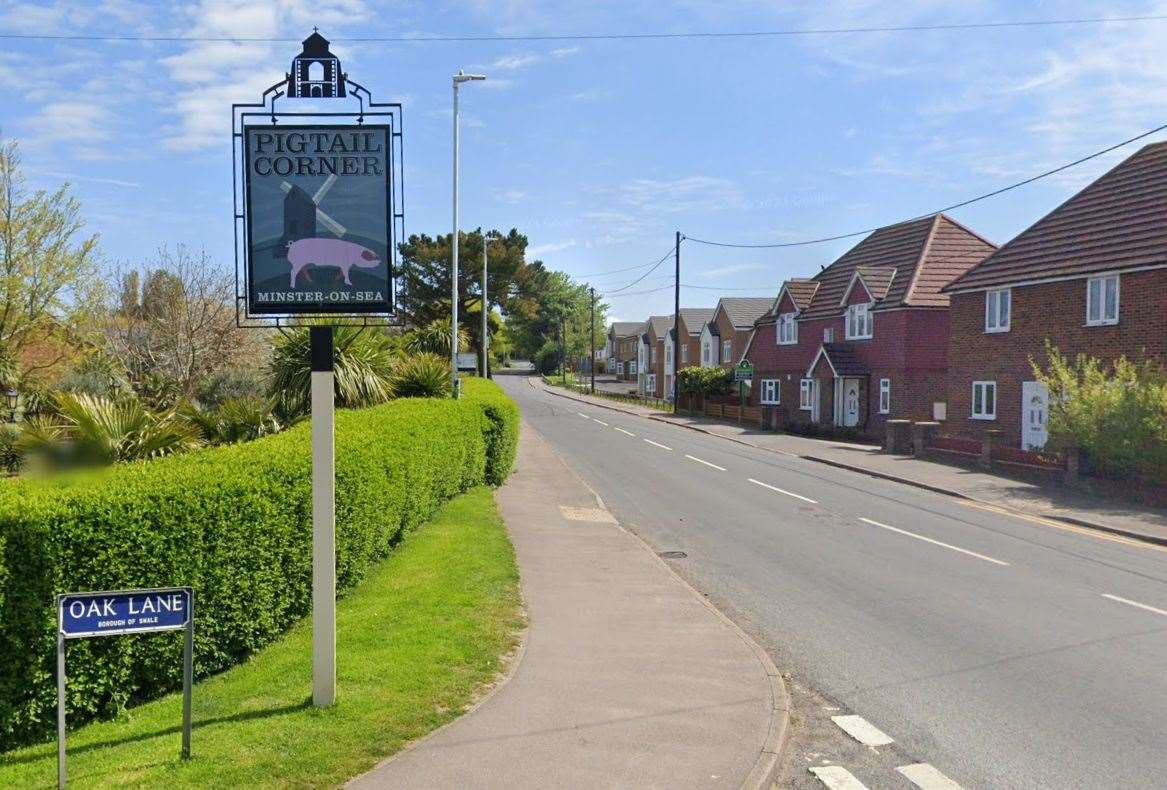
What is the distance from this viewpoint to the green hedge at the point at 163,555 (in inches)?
239

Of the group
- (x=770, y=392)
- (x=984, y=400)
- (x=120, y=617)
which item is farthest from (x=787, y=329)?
(x=120, y=617)

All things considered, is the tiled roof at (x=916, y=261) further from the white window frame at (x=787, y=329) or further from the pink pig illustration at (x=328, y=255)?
the pink pig illustration at (x=328, y=255)

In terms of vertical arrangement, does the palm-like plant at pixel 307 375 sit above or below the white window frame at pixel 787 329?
below

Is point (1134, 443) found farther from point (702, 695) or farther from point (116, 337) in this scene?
point (116, 337)

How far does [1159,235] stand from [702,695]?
24.4 meters

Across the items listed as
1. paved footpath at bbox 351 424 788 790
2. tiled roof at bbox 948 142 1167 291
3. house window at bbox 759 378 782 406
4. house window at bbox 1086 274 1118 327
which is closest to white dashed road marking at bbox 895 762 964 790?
paved footpath at bbox 351 424 788 790

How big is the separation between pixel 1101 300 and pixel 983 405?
237 inches

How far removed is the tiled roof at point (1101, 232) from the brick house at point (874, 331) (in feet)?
19.0

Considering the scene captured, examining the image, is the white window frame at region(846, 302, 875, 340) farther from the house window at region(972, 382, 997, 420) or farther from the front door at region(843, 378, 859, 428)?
the house window at region(972, 382, 997, 420)

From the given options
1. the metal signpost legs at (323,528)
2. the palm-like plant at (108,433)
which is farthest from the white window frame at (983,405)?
the metal signpost legs at (323,528)

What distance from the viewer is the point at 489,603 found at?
→ 995 centimetres

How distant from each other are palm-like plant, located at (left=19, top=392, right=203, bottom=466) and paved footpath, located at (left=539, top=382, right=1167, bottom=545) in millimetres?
15548

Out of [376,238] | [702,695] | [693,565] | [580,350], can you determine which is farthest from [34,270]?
[580,350]

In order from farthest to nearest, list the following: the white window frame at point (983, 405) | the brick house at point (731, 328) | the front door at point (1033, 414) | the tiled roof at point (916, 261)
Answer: the brick house at point (731, 328), the tiled roof at point (916, 261), the white window frame at point (983, 405), the front door at point (1033, 414)
